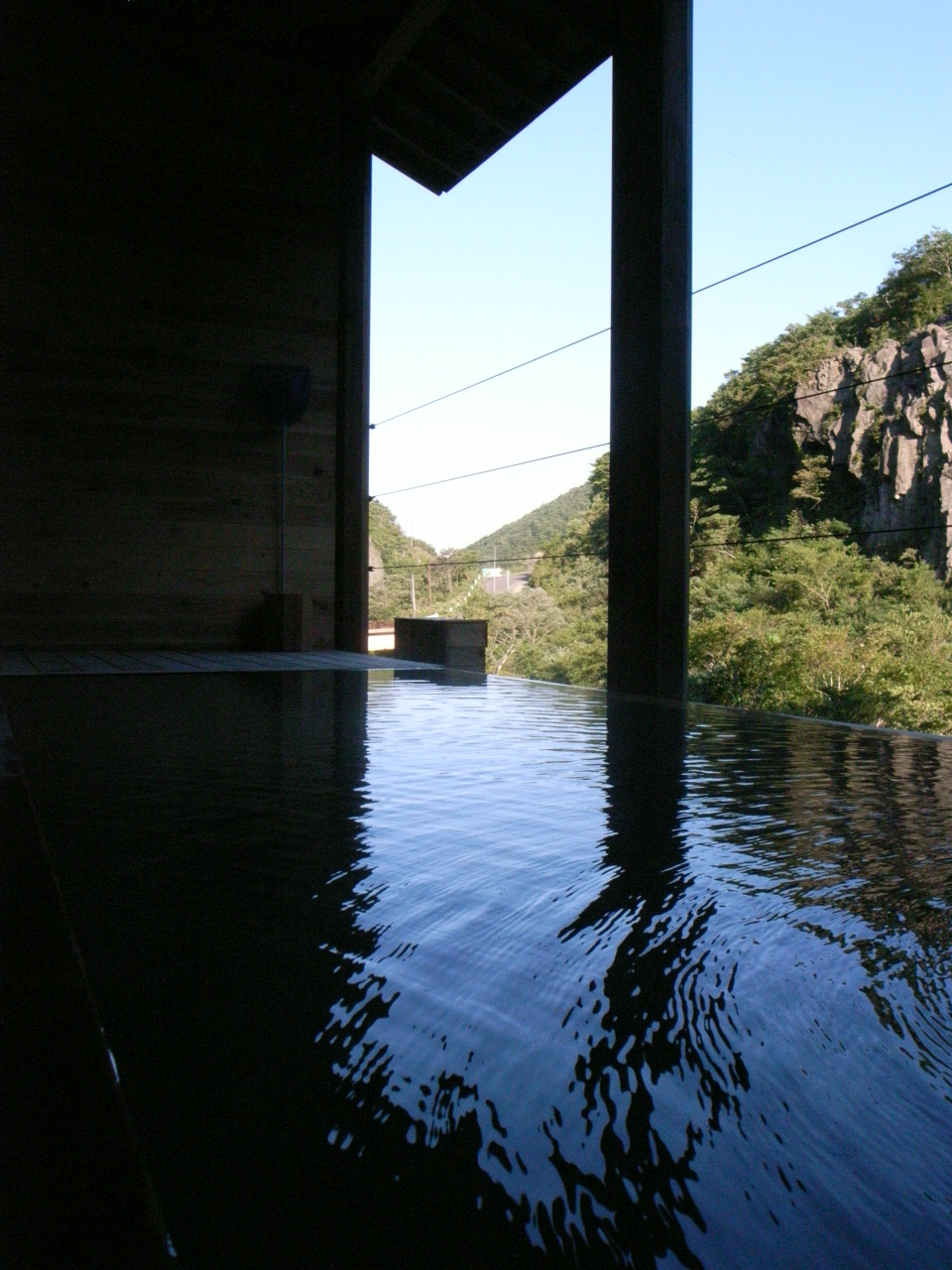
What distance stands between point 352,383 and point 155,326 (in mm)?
950

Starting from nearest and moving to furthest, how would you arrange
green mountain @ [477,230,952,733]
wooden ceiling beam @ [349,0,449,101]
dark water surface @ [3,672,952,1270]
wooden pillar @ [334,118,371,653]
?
dark water surface @ [3,672,952,1270], wooden ceiling beam @ [349,0,449,101], wooden pillar @ [334,118,371,653], green mountain @ [477,230,952,733]

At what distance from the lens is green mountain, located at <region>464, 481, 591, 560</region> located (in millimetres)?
33312

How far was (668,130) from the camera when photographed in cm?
276

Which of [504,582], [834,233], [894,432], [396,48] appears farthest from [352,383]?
[504,582]

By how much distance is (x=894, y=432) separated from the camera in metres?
21.0

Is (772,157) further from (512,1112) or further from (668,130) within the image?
(512,1112)

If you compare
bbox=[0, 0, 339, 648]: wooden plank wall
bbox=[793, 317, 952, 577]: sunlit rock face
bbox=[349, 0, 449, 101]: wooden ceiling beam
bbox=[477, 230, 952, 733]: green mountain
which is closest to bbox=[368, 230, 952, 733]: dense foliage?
bbox=[477, 230, 952, 733]: green mountain

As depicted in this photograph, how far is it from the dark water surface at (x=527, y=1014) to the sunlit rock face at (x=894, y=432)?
2008 centimetres

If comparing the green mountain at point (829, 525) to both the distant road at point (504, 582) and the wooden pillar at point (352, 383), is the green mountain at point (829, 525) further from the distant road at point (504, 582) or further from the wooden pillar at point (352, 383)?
the wooden pillar at point (352, 383)

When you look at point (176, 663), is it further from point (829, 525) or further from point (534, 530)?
point (534, 530)

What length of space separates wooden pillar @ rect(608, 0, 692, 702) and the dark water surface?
5.04 ft

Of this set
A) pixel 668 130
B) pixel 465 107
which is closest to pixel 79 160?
pixel 465 107

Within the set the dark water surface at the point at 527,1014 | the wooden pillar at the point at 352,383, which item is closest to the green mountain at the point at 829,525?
the wooden pillar at the point at 352,383

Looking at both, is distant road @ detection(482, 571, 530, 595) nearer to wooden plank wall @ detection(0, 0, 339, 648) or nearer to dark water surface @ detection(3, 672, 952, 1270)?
wooden plank wall @ detection(0, 0, 339, 648)
